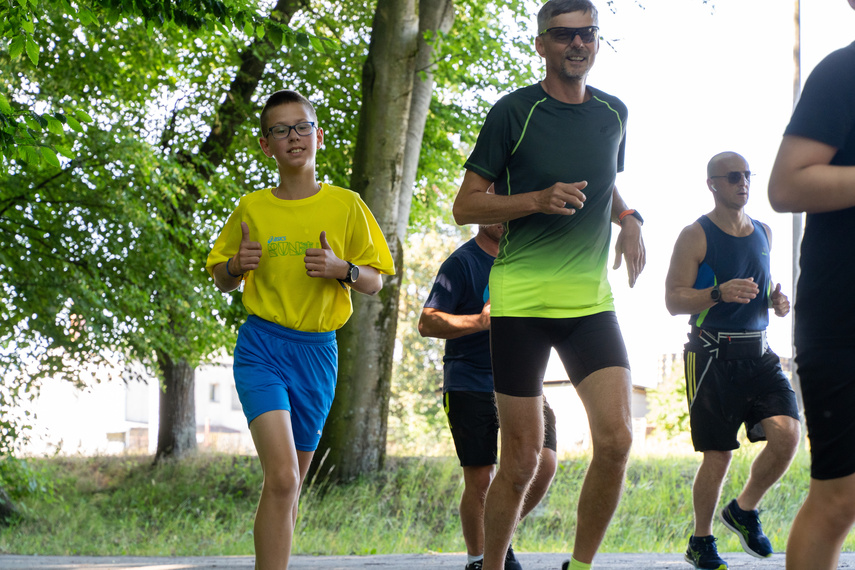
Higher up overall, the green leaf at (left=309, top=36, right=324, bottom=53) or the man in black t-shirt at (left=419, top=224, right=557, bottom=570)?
the green leaf at (left=309, top=36, right=324, bottom=53)

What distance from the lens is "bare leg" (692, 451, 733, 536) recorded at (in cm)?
555

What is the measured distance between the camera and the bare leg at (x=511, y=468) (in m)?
3.98

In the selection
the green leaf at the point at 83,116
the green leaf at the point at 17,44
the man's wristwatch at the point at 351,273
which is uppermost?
the green leaf at the point at 17,44

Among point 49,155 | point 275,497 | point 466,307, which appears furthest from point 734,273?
point 49,155

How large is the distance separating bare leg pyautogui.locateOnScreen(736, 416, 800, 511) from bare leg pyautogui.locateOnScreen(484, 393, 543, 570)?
2099 millimetres

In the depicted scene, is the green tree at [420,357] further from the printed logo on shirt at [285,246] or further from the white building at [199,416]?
the printed logo on shirt at [285,246]

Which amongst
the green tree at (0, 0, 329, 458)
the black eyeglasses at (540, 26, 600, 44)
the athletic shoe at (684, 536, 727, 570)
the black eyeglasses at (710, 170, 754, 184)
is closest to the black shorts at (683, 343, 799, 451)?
the athletic shoe at (684, 536, 727, 570)

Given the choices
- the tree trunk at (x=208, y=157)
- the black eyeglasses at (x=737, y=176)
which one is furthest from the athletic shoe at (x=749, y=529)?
the tree trunk at (x=208, y=157)

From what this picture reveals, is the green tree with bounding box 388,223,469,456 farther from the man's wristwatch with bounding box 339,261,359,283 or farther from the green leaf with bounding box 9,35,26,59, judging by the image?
the man's wristwatch with bounding box 339,261,359,283

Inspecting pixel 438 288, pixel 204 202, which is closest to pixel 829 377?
pixel 438 288

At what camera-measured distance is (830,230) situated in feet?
8.25

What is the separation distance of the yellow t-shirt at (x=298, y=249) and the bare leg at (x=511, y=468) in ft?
3.17

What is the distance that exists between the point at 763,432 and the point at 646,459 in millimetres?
7806

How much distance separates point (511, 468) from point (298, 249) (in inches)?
55.7
